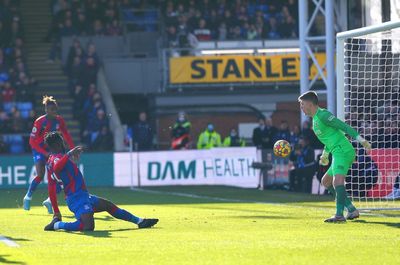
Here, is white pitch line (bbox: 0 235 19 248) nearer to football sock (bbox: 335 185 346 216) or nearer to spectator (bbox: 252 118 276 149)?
football sock (bbox: 335 185 346 216)

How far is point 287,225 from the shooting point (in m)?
14.5

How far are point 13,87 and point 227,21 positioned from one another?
26.1 ft

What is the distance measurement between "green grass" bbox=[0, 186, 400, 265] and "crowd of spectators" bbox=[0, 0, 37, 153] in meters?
10.2

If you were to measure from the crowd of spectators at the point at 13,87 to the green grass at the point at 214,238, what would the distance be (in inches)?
403

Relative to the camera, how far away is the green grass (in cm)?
1062

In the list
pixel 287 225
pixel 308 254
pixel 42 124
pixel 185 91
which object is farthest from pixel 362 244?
pixel 185 91

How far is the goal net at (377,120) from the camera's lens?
20.6m

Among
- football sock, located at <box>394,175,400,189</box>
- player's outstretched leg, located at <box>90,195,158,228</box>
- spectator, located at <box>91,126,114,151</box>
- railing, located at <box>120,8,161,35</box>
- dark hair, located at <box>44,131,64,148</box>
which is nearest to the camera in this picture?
player's outstretched leg, located at <box>90,195,158,228</box>

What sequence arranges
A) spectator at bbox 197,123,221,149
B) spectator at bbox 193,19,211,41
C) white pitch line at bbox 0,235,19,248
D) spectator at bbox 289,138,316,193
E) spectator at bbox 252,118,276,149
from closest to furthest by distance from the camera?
1. white pitch line at bbox 0,235,19,248
2. spectator at bbox 289,138,316,193
3. spectator at bbox 252,118,276,149
4. spectator at bbox 197,123,221,149
5. spectator at bbox 193,19,211,41

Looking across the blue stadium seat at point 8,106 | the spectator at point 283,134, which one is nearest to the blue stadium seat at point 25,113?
the blue stadium seat at point 8,106

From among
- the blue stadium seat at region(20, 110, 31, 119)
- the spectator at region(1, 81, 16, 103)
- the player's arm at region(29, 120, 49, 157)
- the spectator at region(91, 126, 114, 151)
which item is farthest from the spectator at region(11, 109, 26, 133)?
the player's arm at region(29, 120, 49, 157)

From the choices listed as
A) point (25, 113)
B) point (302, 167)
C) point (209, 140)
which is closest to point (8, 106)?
point (25, 113)

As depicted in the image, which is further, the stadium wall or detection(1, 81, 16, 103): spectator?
detection(1, 81, 16, 103): spectator

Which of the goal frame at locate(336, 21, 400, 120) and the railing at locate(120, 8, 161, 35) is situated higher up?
the railing at locate(120, 8, 161, 35)
